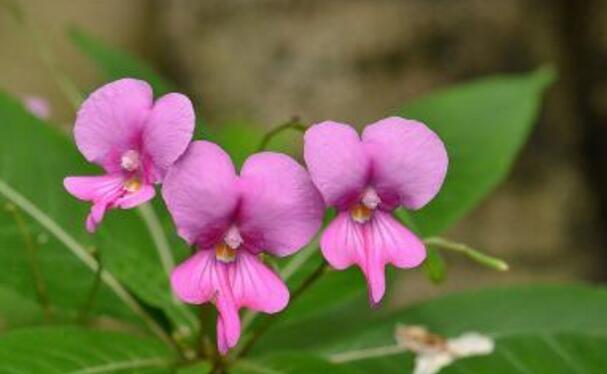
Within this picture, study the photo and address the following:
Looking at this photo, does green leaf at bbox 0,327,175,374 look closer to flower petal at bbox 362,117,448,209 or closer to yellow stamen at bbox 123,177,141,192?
yellow stamen at bbox 123,177,141,192

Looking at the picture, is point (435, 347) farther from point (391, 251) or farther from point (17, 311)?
point (17, 311)

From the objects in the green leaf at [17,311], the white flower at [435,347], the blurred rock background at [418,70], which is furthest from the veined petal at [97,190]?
the blurred rock background at [418,70]

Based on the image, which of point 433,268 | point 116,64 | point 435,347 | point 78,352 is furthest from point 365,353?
point 116,64

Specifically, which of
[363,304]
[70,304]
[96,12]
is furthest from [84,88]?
[70,304]

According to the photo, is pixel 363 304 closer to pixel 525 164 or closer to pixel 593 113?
pixel 525 164

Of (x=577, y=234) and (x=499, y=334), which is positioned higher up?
(x=499, y=334)

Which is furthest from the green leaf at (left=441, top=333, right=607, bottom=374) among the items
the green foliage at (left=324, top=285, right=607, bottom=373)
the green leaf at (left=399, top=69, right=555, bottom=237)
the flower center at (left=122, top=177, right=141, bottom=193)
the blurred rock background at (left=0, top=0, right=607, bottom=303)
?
the blurred rock background at (left=0, top=0, right=607, bottom=303)
